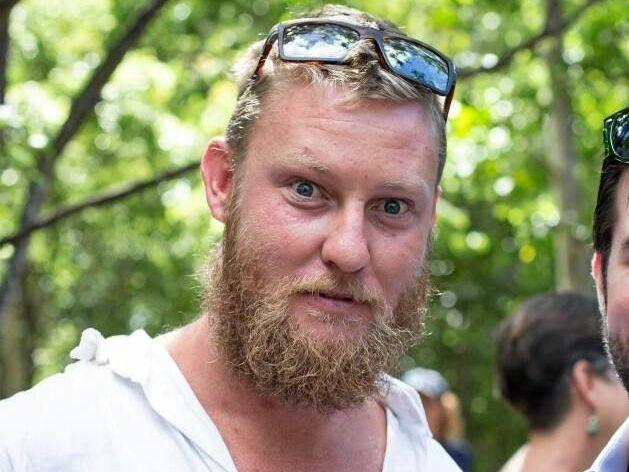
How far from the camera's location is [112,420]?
2.60m

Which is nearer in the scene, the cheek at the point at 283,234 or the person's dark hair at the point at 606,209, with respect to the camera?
the cheek at the point at 283,234

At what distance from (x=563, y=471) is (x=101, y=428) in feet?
7.17

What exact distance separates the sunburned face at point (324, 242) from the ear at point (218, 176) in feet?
0.39

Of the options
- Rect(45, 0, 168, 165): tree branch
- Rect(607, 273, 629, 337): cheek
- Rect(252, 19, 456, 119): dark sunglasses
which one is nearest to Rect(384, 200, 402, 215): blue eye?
Rect(252, 19, 456, 119): dark sunglasses

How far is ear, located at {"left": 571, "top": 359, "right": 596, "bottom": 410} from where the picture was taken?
4.31m

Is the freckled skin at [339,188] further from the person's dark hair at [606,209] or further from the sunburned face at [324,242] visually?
the person's dark hair at [606,209]

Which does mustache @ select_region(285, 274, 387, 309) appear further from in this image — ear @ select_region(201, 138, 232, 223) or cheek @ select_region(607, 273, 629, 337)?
cheek @ select_region(607, 273, 629, 337)

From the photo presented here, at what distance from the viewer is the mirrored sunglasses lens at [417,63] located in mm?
2799

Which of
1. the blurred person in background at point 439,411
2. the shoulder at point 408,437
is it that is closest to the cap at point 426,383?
the blurred person in background at point 439,411

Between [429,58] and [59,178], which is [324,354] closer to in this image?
[429,58]

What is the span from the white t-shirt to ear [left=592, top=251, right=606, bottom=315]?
2.22 ft

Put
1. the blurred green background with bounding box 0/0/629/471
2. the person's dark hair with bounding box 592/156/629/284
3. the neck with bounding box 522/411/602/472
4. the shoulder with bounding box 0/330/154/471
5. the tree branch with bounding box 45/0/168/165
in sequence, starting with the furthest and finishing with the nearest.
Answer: the blurred green background with bounding box 0/0/629/471 < the tree branch with bounding box 45/0/168/165 < the neck with bounding box 522/411/602/472 < the person's dark hair with bounding box 592/156/629/284 < the shoulder with bounding box 0/330/154/471

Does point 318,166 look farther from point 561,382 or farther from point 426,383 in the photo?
point 426,383

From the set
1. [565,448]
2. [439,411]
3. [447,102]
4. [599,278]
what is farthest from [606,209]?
[439,411]
